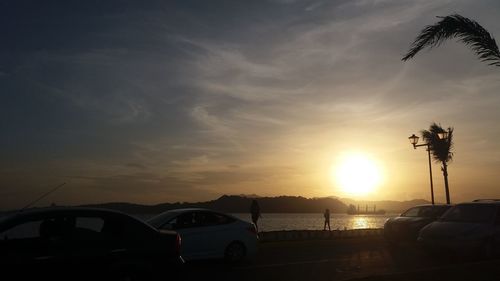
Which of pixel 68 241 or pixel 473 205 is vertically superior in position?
pixel 473 205

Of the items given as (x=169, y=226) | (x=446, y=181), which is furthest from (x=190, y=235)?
(x=446, y=181)

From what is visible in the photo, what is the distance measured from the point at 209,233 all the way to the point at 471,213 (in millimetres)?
7726

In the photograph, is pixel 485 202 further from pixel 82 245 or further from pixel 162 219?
pixel 82 245

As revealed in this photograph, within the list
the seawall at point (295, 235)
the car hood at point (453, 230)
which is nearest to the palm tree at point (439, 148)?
the seawall at point (295, 235)

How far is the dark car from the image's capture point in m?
7.63

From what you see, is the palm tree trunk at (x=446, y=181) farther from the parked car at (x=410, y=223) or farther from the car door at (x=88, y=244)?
the car door at (x=88, y=244)

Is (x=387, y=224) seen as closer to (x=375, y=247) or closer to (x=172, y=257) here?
(x=375, y=247)

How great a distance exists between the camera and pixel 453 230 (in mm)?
14898

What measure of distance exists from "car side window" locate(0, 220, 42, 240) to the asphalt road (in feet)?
7.95

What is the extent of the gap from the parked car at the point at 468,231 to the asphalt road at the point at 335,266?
453 millimetres

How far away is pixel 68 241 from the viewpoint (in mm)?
8047

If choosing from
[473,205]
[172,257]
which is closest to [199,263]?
[172,257]

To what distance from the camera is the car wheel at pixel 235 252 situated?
14.4m

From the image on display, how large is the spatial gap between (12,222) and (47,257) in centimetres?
71
